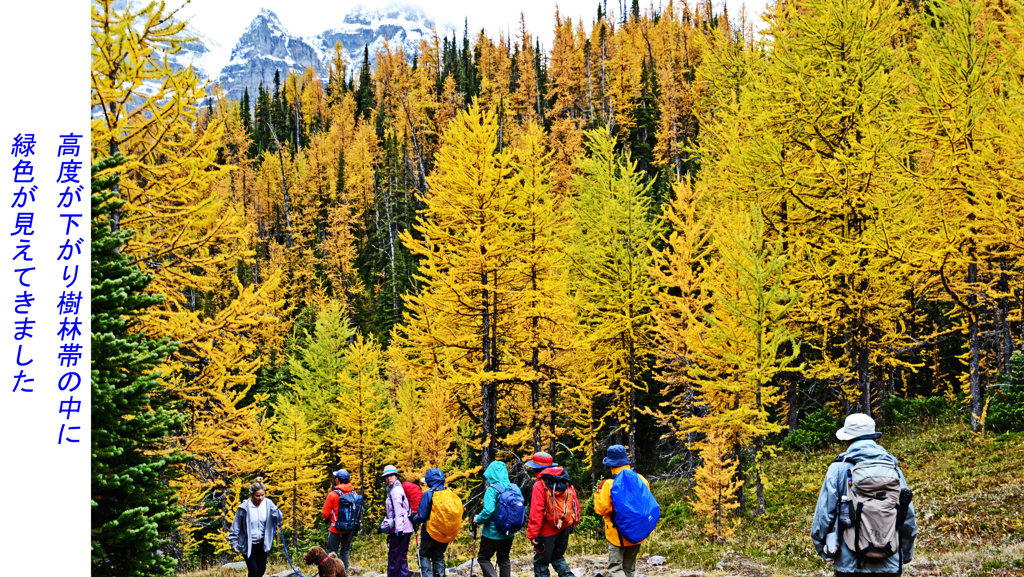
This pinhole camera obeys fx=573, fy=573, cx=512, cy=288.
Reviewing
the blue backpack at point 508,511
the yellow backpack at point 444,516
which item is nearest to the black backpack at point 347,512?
the yellow backpack at point 444,516

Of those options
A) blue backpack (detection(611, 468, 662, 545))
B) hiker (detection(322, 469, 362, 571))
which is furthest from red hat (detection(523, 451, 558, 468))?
hiker (detection(322, 469, 362, 571))

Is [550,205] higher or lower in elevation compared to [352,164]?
lower

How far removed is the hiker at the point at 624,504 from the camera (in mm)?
5824

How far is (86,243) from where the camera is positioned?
224 inches

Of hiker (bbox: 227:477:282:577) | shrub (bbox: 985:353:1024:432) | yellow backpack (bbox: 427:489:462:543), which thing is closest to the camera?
yellow backpack (bbox: 427:489:462:543)

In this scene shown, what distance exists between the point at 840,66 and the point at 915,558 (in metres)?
10.6

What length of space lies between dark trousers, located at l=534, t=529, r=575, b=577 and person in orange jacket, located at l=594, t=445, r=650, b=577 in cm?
56

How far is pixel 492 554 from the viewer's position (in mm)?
6672

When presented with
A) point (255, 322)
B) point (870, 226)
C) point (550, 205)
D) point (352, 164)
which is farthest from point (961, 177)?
point (352, 164)

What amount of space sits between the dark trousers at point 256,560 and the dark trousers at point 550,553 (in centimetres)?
375

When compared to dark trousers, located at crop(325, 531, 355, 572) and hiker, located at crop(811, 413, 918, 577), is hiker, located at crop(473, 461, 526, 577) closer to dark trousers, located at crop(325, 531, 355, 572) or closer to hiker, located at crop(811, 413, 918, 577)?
hiker, located at crop(811, 413, 918, 577)

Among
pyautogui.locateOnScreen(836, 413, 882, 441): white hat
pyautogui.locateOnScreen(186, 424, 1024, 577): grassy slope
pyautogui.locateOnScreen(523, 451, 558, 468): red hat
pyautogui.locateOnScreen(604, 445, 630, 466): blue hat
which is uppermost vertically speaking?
pyautogui.locateOnScreen(836, 413, 882, 441): white hat

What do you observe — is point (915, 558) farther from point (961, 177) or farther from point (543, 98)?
point (543, 98)

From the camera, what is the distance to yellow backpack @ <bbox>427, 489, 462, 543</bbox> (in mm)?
6793
